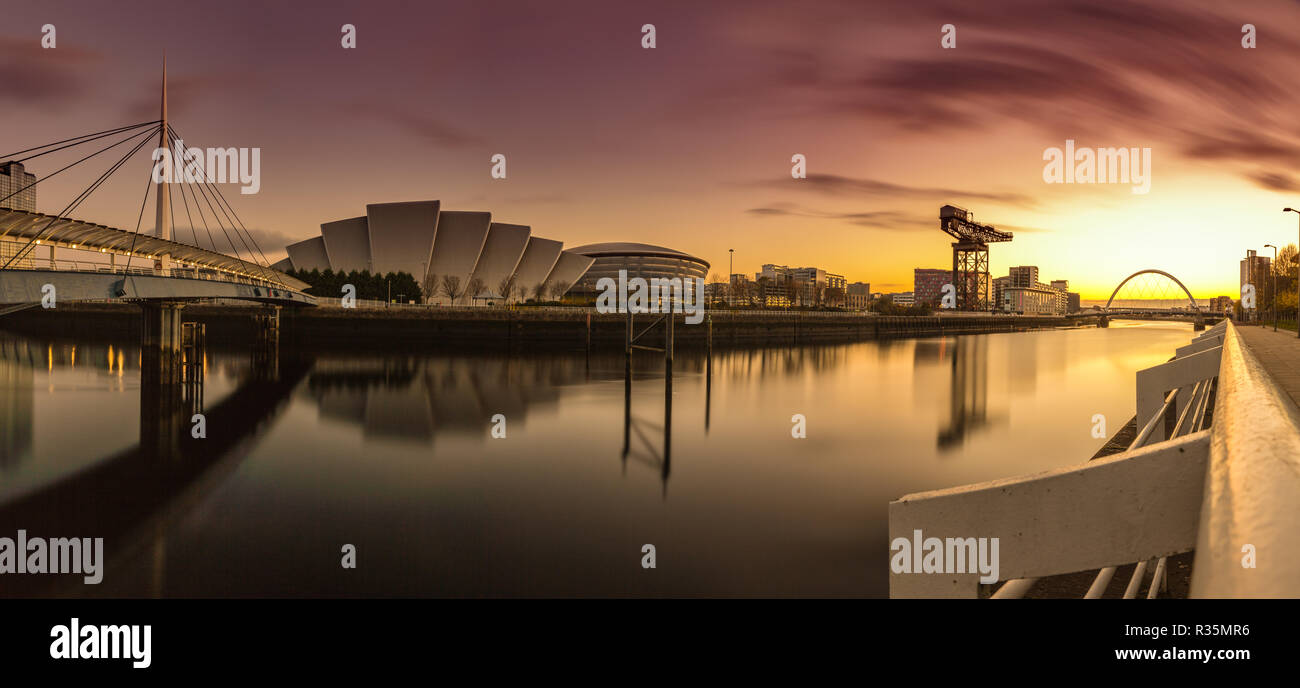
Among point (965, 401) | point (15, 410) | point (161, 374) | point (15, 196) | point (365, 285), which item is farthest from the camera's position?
point (365, 285)

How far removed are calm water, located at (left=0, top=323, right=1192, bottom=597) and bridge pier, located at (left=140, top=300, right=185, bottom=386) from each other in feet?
4.15

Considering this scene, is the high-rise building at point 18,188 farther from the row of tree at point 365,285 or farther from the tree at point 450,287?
the tree at point 450,287

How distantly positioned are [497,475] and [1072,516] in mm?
12980

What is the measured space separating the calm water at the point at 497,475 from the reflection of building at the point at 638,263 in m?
93.1

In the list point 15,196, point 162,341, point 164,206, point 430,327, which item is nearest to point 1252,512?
point 162,341

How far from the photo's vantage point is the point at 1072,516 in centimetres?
213

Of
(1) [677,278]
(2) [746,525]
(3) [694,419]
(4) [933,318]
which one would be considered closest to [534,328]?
(3) [694,419]

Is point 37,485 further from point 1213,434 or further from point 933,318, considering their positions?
point 933,318

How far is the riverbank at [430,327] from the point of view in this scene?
52969mm

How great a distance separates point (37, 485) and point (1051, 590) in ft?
55.5

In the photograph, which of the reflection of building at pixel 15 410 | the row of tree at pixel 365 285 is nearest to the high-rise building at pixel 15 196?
the reflection of building at pixel 15 410

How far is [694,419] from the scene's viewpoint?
71.3 feet

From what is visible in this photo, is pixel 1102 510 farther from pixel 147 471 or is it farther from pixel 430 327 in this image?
pixel 430 327
